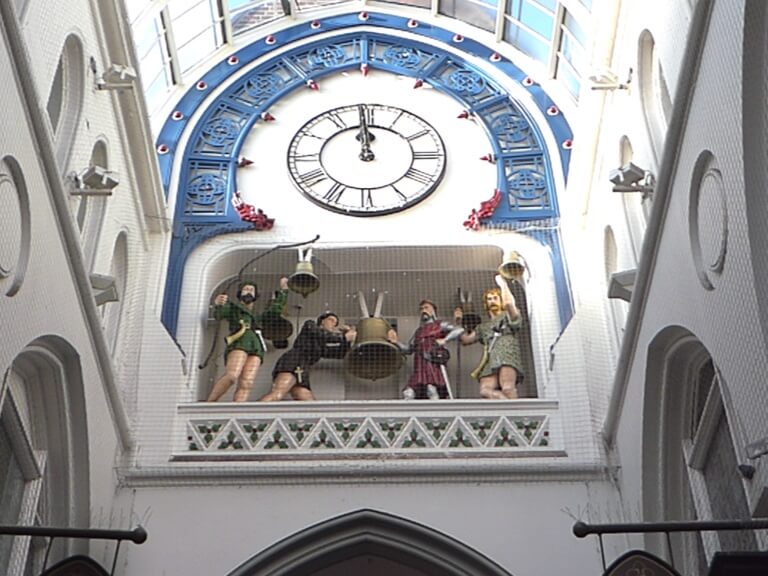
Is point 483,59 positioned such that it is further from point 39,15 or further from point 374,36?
point 39,15

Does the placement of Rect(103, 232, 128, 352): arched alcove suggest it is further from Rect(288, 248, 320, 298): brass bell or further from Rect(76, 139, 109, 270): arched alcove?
Rect(288, 248, 320, 298): brass bell

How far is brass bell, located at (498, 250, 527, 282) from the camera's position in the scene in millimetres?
10516

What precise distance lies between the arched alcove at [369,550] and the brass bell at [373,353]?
1.78 metres

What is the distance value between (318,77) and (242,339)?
3.92m

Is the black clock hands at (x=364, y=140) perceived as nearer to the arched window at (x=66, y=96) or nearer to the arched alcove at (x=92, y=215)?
the arched alcove at (x=92, y=215)

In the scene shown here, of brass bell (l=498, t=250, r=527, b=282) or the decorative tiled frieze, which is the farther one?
brass bell (l=498, t=250, r=527, b=282)

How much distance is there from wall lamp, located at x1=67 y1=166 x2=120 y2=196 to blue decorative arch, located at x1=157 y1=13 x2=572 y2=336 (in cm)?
218

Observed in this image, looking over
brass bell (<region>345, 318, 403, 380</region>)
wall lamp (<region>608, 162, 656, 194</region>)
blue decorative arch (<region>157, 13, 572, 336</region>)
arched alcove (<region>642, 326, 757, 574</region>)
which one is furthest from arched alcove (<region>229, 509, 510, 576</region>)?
wall lamp (<region>608, 162, 656, 194</region>)

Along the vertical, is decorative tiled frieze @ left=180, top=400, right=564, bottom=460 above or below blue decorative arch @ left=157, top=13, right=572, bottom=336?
below

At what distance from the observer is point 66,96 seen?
8469 millimetres

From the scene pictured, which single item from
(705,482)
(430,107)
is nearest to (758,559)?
(705,482)

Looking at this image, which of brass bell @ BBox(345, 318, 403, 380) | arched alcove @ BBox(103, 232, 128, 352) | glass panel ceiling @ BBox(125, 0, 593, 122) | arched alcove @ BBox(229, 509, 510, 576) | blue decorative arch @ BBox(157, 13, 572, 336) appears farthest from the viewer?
glass panel ceiling @ BBox(125, 0, 593, 122)

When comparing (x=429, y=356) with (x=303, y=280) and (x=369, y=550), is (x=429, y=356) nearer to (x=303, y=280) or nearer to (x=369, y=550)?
(x=303, y=280)

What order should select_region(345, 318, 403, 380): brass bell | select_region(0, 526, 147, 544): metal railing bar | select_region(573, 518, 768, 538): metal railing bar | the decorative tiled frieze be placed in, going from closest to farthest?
1. select_region(573, 518, 768, 538): metal railing bar
2. select_region(0, 526, 147, 544): metal railing bar
3. the decorative tiled frieze
4. select_region(345, 318, 403, 380): brass bell
